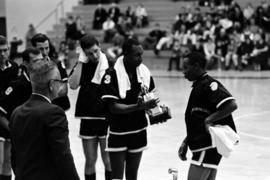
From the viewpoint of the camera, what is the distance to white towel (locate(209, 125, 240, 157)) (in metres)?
5.01

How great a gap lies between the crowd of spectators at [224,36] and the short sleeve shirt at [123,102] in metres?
18.6

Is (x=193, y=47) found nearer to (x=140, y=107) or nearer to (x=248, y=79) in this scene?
(x=248, y=79)

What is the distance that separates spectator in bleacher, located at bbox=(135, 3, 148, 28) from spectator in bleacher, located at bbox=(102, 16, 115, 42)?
49.8 inches

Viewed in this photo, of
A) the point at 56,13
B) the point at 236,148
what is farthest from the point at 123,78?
the point at 56,13

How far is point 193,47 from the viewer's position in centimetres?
2486

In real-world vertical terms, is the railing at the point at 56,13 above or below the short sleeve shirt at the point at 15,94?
below

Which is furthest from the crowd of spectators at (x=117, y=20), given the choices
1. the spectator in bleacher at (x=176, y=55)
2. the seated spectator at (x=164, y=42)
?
the spectator in bleacher at (x=176, y=55)

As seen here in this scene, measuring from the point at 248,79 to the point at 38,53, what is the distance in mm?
16372

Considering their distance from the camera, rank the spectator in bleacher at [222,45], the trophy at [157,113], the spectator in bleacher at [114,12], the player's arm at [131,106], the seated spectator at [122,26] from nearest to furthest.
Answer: the player's arm at [131,106] → the trophy at [157,113] → the spectator in bleacher at [222,45] → the seated spectator at [122,26] → the spectator in bleacher at [114,12]

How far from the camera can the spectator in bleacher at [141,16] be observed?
28.9m

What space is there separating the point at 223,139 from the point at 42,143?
199cm

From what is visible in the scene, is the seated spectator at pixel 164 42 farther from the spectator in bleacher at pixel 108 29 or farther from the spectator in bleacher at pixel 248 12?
the spectator in bleacher at pixel 248 12

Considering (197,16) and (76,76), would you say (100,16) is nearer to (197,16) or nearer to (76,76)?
(197,16)

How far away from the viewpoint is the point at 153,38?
27000 millimetres
